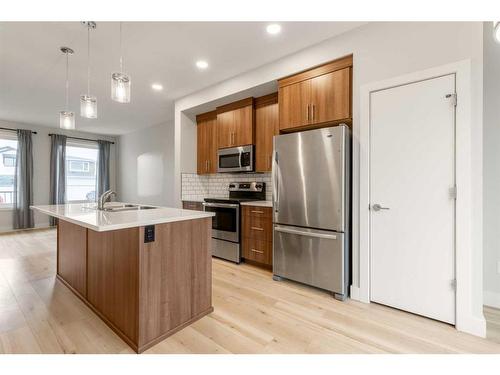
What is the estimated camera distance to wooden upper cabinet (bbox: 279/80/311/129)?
272 centimetres

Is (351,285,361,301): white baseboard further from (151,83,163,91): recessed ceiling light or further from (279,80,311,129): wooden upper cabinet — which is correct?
(151,83,163,91): recessed ceiling light

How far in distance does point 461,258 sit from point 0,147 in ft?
27.3

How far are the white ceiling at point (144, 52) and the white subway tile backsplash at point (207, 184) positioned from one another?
4.93 ft

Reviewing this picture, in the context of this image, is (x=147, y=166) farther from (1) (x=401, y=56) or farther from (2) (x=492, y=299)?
(2) (x=492, y=299)

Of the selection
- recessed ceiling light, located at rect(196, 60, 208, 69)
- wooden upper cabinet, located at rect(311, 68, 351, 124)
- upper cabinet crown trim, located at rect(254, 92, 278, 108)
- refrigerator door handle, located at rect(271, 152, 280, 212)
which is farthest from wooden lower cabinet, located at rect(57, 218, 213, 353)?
upper cabinet crown trim, located at rect(254, 92, 278, 108)

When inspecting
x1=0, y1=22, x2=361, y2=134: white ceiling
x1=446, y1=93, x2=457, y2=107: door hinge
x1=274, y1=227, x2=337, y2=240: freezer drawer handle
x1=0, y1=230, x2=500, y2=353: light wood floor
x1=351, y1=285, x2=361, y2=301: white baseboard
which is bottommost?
x1=0, y1=230, x2=500, y2=353: light wood floor

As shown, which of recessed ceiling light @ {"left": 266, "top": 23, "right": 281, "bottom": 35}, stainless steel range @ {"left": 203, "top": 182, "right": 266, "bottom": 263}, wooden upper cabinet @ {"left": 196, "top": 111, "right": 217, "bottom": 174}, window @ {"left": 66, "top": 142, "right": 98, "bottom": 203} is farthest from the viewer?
window @ {"left": 66, "top": 142, "right": 98, "bottom": 203}

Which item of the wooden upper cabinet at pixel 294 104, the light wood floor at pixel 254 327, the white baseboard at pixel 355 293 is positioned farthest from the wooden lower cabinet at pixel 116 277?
the wooden upper cabinet at pixel 294 104

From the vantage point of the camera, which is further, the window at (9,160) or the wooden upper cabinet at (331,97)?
the window at (9,160)

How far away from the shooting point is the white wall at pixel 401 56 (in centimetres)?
183

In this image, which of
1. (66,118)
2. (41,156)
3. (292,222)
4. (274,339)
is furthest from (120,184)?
(274,339)

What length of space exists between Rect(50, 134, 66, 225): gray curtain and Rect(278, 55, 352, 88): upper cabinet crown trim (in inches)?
248

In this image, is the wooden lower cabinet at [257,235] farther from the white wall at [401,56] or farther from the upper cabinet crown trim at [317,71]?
the upper cabinet crown trim at [317,71]
